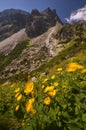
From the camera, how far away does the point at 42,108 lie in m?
3.70

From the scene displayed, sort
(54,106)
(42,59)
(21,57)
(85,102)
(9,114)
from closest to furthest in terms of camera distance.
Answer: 1. (85,102)
2. (54,106)
3. (9,114)
4. (42,59)
5. (21,57)

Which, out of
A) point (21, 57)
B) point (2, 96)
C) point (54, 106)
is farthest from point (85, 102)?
point (21, 57)

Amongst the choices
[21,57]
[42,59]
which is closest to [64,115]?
[42,59]

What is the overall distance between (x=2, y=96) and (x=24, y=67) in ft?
490

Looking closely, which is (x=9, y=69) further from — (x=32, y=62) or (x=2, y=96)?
(x=2, y=96)

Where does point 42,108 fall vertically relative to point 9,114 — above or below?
above

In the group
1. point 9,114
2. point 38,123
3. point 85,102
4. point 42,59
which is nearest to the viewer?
point 85,102

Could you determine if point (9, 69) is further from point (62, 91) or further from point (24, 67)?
point (62, 91)

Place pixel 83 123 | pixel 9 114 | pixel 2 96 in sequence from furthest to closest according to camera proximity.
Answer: pixel 2 96
pixel 9 114
pixel 83 123

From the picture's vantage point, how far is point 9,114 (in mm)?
6348

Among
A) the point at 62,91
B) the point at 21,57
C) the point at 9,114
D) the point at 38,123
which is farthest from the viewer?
the point at 21,57

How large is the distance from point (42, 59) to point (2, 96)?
5836 inches

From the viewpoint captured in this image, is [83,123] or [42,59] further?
[42,59]

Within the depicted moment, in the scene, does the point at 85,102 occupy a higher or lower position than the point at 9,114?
higher
